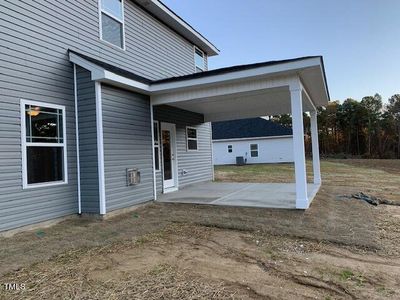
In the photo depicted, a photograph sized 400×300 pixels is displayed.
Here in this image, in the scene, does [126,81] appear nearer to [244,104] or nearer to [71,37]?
[71,37]

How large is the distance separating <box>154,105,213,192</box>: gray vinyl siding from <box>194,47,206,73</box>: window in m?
2.32

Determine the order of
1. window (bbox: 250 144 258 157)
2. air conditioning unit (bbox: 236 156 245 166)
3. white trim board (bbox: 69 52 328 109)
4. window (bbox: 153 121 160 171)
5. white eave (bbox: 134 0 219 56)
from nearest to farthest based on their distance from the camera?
white trim board (bbox: 69 52 328 109) < window (bbox: 153 121 160 171) < white eave (bbox: 134 0 219 56) < air conditioning unit (bbox: 236 156 245 166) < window (bbox: 250 144 258 157)

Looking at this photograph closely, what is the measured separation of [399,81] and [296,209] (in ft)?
140

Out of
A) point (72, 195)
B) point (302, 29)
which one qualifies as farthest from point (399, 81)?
point (72, 195)

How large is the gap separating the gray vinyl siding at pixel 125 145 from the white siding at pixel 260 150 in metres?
21.2

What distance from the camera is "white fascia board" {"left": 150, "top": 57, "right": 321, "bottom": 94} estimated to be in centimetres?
584

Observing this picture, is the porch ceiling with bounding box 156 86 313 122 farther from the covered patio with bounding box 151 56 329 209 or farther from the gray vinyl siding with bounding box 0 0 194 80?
the gray vinyl siding with bounding box 0 0 194 80

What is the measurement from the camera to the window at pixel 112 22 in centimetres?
745

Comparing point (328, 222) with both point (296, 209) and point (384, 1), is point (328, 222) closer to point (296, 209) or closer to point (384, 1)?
point (296, 209)

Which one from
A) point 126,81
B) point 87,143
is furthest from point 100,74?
point 87,143

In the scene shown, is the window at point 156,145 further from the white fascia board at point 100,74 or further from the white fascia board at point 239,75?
the white fascia board at point 100,74

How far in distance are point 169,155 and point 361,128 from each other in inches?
1478

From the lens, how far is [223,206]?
271 inches

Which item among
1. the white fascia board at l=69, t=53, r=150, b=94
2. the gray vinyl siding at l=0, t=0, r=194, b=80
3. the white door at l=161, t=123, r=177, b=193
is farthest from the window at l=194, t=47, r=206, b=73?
the white fascia board at l=69, t=53, r=150, b=94
